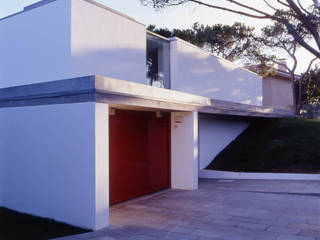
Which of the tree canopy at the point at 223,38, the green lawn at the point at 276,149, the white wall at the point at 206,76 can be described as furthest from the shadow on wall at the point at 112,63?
the tree canopy at the point at 223,38

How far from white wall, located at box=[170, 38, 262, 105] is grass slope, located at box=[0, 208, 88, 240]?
8224 mm

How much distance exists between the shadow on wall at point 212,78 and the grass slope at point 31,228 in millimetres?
8253

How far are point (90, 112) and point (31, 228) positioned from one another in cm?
272


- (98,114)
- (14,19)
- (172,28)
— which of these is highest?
(172,28)

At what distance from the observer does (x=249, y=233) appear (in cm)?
615

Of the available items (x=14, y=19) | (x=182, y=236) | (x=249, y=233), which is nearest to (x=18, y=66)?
(x=14, y=19)

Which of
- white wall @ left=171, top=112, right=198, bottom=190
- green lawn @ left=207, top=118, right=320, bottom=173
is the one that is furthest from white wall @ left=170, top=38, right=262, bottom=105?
white wall @ left=171, top=112, right=198, bottom=190

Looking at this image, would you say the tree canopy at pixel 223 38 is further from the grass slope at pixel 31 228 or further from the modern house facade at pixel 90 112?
the grass slope at pixel 31 228

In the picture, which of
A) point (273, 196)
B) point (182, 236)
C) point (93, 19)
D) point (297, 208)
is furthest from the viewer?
point (93, 19)

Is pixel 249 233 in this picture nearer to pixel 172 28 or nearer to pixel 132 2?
pixel 132 2

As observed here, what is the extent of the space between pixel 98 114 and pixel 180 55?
8618 mm

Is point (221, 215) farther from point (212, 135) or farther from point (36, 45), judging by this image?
point (212, 135)

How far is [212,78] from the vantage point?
17469 mm

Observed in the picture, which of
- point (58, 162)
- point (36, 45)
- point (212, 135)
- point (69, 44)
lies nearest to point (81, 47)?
point (69, 44)
